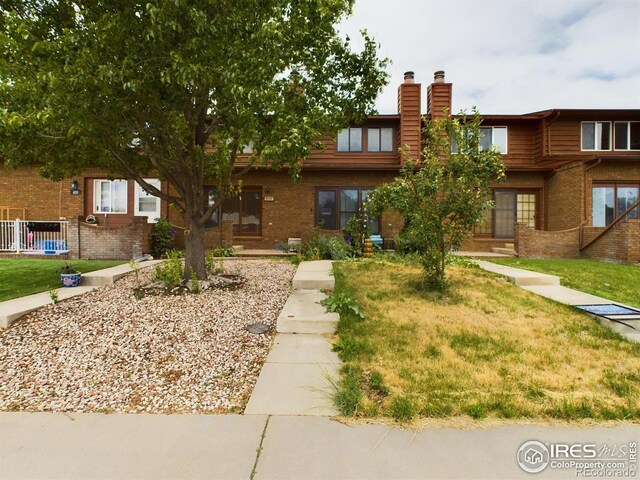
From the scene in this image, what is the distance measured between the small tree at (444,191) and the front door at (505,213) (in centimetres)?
1030

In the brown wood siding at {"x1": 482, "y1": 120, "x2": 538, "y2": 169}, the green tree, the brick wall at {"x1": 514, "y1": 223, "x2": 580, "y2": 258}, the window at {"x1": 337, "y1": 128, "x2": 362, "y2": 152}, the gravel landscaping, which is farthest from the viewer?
the brown wood siding at {"x1": 482, "y1": 120, "x2": 538, "y2": 169}

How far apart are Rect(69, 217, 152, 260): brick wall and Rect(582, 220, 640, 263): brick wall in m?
15.1

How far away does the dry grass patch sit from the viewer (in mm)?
2762

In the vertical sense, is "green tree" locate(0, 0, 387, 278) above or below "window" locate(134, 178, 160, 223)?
above

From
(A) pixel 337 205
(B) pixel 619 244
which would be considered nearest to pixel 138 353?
(A) pixel 337 205

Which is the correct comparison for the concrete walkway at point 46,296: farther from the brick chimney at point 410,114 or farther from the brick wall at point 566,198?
the brick wall at point 566,198

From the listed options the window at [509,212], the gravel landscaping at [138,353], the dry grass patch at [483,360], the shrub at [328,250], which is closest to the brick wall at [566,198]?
the window at [509,212]

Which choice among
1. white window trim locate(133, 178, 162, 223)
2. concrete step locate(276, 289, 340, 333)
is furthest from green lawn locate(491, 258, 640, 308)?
white window trim locate(133, 178, 162, 223)

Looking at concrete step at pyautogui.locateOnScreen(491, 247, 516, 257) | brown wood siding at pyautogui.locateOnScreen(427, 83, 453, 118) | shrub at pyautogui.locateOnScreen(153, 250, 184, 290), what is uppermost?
brown wood siding at pyautogui.locateOnScreen(427, 83, 453, 118)

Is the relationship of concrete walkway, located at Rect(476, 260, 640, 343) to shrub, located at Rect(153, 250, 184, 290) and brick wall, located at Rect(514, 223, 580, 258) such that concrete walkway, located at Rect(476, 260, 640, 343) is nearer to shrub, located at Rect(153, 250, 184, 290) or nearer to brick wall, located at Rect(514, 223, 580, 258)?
brick wall, located at Rect(514, 223, 580, 258)

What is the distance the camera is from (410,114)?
49.5ft

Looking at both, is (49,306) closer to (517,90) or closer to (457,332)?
(457,332)

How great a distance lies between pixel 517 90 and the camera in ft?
70.5

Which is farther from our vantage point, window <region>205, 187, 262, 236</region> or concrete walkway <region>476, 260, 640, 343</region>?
window <region>205, 187, 262, 236</region>
